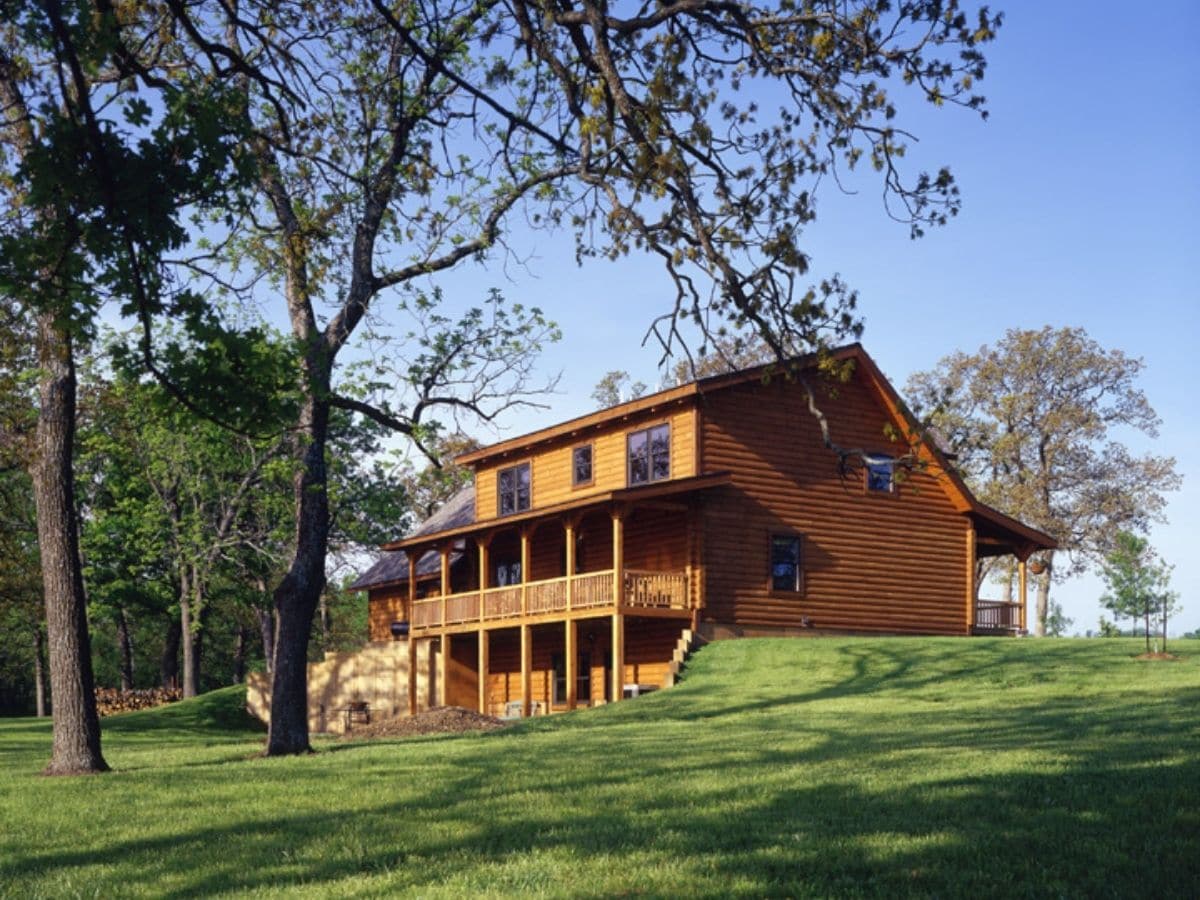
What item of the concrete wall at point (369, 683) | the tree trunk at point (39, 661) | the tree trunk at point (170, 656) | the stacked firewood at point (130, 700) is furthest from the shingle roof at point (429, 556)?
the tree trunk at point (39, 661)

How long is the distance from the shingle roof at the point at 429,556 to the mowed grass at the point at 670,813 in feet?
69.0

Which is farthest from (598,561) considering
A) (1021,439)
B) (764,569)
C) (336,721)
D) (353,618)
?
(353,618)

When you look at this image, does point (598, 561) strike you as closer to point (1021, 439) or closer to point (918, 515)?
point (918, 515)

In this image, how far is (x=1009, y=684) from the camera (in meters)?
25.6

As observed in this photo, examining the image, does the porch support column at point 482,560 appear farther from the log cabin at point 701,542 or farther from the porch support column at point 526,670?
the porch support column at point 526,670

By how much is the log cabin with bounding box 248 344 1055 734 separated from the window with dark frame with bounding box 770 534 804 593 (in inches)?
1.9

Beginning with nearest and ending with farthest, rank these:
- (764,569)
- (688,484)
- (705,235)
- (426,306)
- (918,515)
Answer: (705,235), (426,306), (688,484), (764,569), (918,515)

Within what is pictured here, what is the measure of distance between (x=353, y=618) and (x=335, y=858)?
7000 cm

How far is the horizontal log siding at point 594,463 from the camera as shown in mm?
32438

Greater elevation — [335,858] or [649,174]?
[649,174]

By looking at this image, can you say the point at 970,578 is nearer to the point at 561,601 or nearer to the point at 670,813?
the point at 561,601

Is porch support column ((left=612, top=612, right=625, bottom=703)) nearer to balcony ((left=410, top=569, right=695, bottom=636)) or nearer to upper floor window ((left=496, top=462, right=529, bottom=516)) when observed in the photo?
balcony ((left=410, top=569, right=695, bottom=636))

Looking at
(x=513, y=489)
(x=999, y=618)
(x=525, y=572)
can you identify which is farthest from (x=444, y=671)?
(x=999, y=618)

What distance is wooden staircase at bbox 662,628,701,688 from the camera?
29516 mm
